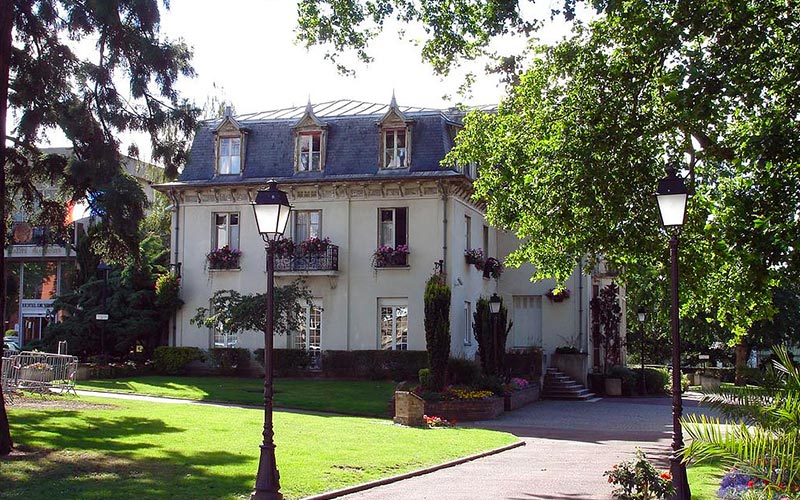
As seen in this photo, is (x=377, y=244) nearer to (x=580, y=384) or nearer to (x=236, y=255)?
(x=236, y=255)

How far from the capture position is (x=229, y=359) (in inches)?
1382

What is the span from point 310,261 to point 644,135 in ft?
62.6

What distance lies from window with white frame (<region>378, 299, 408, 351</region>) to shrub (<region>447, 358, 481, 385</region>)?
23.6 ft

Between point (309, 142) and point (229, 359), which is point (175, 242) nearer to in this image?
point (229, 359)

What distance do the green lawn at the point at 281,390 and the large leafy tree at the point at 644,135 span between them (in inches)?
293

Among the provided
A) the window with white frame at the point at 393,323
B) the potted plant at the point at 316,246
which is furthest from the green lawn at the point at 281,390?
the potted plant at the point at 316,246

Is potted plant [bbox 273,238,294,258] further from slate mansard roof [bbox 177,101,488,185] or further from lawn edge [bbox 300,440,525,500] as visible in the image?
Result: lawn edge [bbox 300,440,525,500]

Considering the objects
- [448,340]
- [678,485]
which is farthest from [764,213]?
[448,340]

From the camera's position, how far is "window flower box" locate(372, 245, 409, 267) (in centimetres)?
3416

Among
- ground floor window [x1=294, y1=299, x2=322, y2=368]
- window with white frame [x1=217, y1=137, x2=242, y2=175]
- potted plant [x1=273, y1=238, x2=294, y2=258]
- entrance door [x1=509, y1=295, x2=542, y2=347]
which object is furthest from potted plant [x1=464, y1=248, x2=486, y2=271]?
window with white frame [x1=217, y1=137, x2=242, y2=175]

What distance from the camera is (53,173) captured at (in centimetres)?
1886

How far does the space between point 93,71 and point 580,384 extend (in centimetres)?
2300

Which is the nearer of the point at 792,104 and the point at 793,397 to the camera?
the point at 793,397

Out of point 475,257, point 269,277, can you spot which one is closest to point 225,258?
point 475,257
